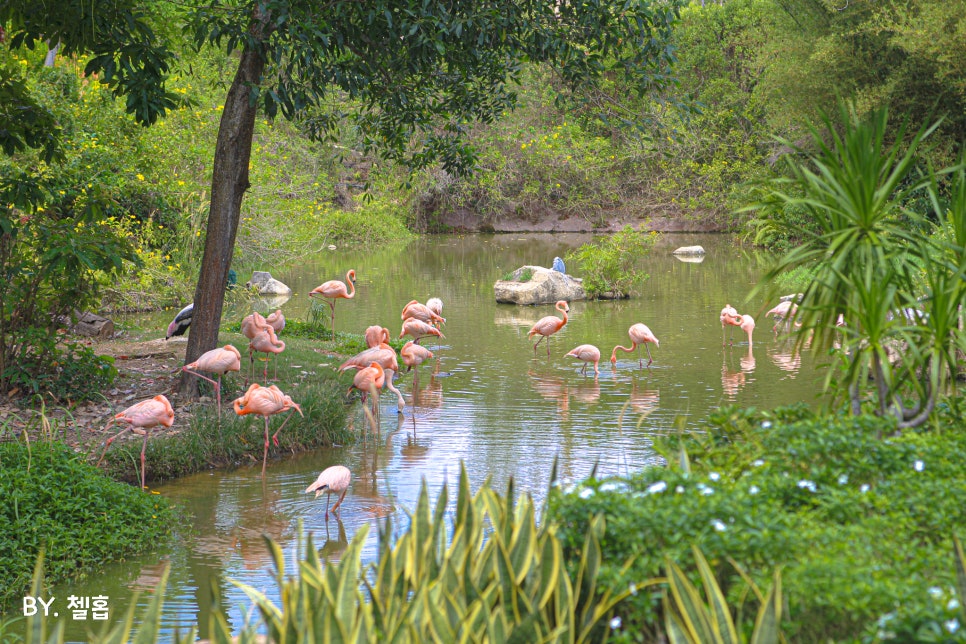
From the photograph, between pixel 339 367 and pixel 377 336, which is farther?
pixel 377 336

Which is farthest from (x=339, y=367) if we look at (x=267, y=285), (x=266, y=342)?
(x=267, y=285)

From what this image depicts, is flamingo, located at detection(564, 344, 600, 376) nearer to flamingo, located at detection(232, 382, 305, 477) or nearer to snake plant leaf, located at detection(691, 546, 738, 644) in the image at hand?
flamingo, located at detection(232, 382, 305, 477)

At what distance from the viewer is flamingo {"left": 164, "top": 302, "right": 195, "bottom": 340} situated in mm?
11805

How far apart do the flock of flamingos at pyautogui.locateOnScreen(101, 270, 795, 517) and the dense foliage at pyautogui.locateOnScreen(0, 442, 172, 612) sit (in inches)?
29.8

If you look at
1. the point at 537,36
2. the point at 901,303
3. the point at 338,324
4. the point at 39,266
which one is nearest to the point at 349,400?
the point at 39,266

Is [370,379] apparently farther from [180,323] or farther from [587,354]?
[180,323]

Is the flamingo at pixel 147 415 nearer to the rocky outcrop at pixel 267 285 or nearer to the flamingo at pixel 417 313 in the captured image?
the flamingo at pixel 417 313

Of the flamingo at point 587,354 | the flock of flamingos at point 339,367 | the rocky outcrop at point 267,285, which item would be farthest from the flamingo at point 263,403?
the rocky outcrop at point 267,285

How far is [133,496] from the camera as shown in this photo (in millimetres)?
5973

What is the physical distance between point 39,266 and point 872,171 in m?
6.85

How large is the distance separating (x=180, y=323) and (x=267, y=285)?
804cm

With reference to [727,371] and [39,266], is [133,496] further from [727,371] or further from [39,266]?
[727,371]

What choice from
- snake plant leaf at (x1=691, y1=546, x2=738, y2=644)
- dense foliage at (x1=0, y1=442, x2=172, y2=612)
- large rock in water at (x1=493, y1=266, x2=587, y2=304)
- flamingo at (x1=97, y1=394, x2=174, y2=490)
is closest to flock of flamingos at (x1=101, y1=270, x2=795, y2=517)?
flamingo at (x1=97, y1=394, x2=174, y2=490)

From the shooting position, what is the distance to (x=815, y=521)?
3.11 m
